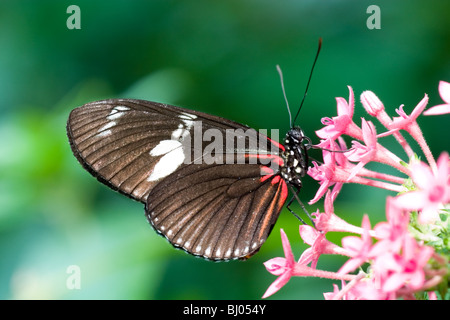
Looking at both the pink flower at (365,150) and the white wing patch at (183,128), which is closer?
the pink flower at (365,150)

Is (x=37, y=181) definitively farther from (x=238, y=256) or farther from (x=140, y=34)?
(x=140, y=34)

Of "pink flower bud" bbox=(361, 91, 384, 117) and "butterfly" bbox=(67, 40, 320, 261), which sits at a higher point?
"pink flower bud" bbox=(361, 91, 384, 117)

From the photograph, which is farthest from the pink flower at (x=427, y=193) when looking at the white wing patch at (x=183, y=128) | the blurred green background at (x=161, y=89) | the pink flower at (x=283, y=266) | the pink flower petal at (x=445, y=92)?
the blurred green background at (x=161, y=89)

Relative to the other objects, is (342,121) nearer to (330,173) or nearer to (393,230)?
(330,173)

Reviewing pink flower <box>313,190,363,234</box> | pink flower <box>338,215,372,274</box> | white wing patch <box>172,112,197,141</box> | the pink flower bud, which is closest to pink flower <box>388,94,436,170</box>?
the pink flower bud

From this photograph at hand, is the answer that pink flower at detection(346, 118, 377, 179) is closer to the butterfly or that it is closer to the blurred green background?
the butterfly

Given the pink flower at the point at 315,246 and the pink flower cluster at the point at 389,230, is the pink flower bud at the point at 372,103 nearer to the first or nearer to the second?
the pink flower cluster at the point at 389,230

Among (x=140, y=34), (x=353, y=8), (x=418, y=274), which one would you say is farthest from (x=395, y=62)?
(x=418, y=274)
